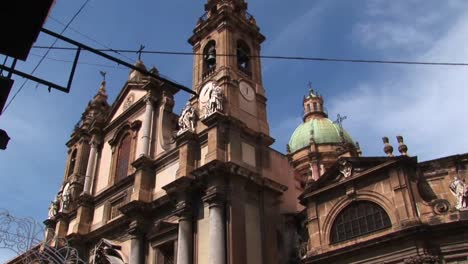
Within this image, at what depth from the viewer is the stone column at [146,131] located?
89.3ft

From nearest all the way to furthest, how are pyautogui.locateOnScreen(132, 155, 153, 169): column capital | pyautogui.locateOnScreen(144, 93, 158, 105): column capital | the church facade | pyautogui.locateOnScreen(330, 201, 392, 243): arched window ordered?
1. the church facade
2. pyautogui.locateOnScreen(330, 201, 392, 243): arched window
3. pyautogui.locateOnScreen(132, 155, 153, 169): column capital
4. pyautogui.locateOnScreen(144, 93, 158, 105): column capital

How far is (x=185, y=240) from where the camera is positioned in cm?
2103

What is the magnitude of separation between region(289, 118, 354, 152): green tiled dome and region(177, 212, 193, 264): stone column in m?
26.2

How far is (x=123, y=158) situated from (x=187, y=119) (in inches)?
298

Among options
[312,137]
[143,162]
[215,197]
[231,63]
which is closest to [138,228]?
[143,162]

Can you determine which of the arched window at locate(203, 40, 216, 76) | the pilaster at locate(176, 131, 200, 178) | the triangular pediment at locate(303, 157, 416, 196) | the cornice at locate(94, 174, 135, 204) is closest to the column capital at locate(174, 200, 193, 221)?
the pilaster at locate(176, 131, 200, 178)

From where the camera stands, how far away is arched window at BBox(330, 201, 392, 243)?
18250mm

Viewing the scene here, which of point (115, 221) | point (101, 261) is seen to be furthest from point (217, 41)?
point (101, 261)

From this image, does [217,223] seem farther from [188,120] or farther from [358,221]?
[188,120]

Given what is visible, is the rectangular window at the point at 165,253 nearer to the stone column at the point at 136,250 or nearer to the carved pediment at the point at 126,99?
the stone column at the point at 136,250

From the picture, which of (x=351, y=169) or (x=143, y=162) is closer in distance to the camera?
(x=351, y=169)

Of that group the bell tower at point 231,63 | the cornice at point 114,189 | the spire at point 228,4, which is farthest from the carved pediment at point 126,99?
the spire at point 228,4

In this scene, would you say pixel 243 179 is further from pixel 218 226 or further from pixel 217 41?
pixel 217 41

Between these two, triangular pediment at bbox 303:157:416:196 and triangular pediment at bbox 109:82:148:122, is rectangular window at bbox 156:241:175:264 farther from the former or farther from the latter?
triangular pediment at bbox 109:82:148:122
